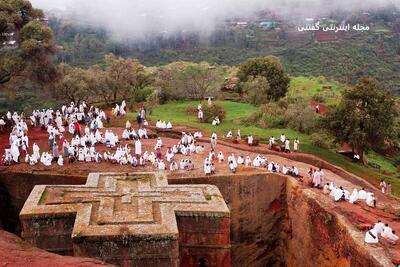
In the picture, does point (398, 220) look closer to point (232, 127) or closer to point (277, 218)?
point (277, 218)

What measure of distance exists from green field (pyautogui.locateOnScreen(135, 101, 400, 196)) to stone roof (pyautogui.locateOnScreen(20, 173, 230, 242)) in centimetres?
1477

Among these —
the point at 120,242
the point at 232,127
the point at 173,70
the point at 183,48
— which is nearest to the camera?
the point at 120,242

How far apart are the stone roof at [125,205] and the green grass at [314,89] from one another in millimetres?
32331

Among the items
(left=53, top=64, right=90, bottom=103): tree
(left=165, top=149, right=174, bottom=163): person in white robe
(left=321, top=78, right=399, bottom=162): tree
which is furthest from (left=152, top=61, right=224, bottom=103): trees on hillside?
(left=165, top=149, right=174, bottom=163): person in white robe

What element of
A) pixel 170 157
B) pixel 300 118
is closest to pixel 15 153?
pixel 170 157

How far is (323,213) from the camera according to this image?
1908cm

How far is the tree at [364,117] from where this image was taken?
31297mm

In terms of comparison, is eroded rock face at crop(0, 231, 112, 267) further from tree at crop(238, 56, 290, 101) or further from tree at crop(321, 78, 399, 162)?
tree at crop(238, 56, 290, 101)

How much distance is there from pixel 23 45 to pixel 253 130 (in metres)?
16.6

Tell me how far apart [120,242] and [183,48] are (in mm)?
70440

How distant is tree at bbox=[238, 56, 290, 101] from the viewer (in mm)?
47094

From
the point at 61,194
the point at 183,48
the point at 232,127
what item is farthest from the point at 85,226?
the point at 183,48

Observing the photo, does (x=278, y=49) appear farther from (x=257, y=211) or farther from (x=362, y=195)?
(x=362, y=195)

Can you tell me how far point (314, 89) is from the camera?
A: 54.2 metres
